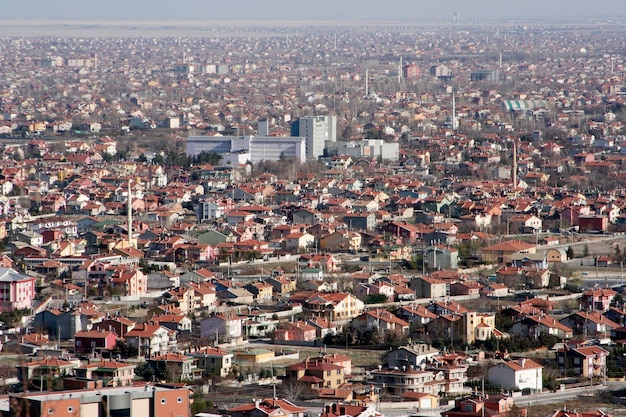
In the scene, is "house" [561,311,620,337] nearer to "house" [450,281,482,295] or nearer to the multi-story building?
"house" [450,281,482,295]

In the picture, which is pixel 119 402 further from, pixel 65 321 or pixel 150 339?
pixel 65 321

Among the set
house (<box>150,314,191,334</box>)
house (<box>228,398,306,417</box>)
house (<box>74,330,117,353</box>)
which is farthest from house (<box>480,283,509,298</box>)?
house (<box>228,398,306,417</box>)

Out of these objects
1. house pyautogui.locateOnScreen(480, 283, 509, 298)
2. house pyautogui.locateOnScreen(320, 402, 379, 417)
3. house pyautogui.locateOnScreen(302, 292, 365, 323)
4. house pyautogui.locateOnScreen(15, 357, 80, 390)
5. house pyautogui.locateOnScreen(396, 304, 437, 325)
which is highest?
house pyautogui.locateOnScreen(320, 402, 379, 417)

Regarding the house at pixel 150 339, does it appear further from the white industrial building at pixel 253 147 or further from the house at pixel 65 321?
the white industrial building at pixel 253 147

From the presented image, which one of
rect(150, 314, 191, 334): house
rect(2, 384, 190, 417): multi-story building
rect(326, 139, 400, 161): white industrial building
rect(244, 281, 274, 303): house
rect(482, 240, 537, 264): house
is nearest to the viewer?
rect(2, 384, 190, 417): multi-story building

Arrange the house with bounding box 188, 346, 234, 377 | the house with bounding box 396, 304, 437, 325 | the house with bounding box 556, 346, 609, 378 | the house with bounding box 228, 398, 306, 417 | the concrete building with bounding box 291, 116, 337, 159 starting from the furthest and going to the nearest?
the concrete building with bounding box 291, 116, 337, 159, the house with bounding box 396, 304, 437, 325, the house with bounding box 556, 346, 609, 378, the house with bounding box 188, 346, 234, 377, the house with bounding box 228, 398, 306, 417

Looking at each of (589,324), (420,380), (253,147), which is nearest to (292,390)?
(420,380)
